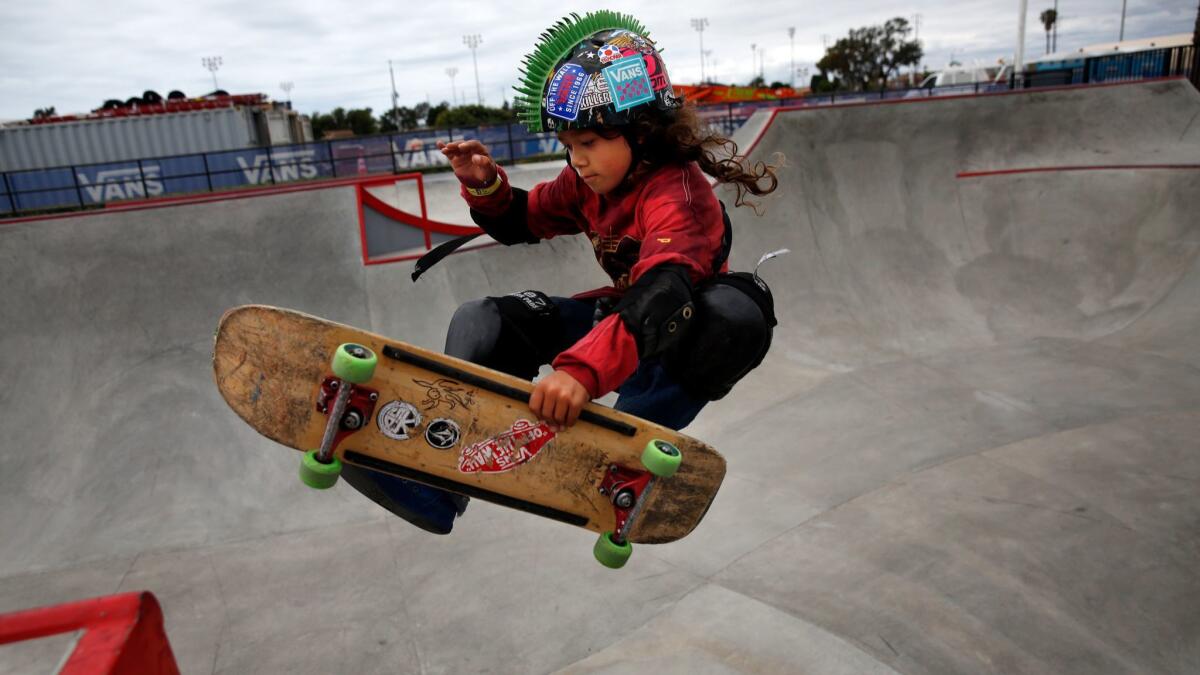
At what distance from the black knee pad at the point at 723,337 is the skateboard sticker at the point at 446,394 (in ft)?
2.37

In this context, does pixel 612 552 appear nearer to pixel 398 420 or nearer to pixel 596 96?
pixel 398 420

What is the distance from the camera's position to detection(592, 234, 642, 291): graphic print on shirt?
300cm

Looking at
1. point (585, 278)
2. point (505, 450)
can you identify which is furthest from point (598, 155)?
point (585, 278)

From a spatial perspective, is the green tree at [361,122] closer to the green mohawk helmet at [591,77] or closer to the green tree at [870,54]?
the green tree at [870,54]

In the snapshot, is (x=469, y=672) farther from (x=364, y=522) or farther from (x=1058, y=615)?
(x=1058, y=615)

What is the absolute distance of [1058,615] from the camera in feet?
14.9

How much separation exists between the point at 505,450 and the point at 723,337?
2.79 feet

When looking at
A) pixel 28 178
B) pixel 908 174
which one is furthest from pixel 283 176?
pixel 908 174

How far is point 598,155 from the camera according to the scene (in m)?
2.87

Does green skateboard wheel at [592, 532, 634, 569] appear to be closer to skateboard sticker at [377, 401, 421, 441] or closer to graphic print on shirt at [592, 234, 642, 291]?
skateboard sticker at [377, 401, 421, 441]

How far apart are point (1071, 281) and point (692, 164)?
31.6 ft

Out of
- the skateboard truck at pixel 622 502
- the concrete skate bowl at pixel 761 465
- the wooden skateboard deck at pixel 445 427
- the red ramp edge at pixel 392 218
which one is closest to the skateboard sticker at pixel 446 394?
the wooden skateboard deck at pixel 445 427

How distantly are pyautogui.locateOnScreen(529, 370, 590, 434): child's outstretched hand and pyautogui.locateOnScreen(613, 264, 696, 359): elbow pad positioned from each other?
0.79 feet

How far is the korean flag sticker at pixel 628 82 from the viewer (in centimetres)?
279
